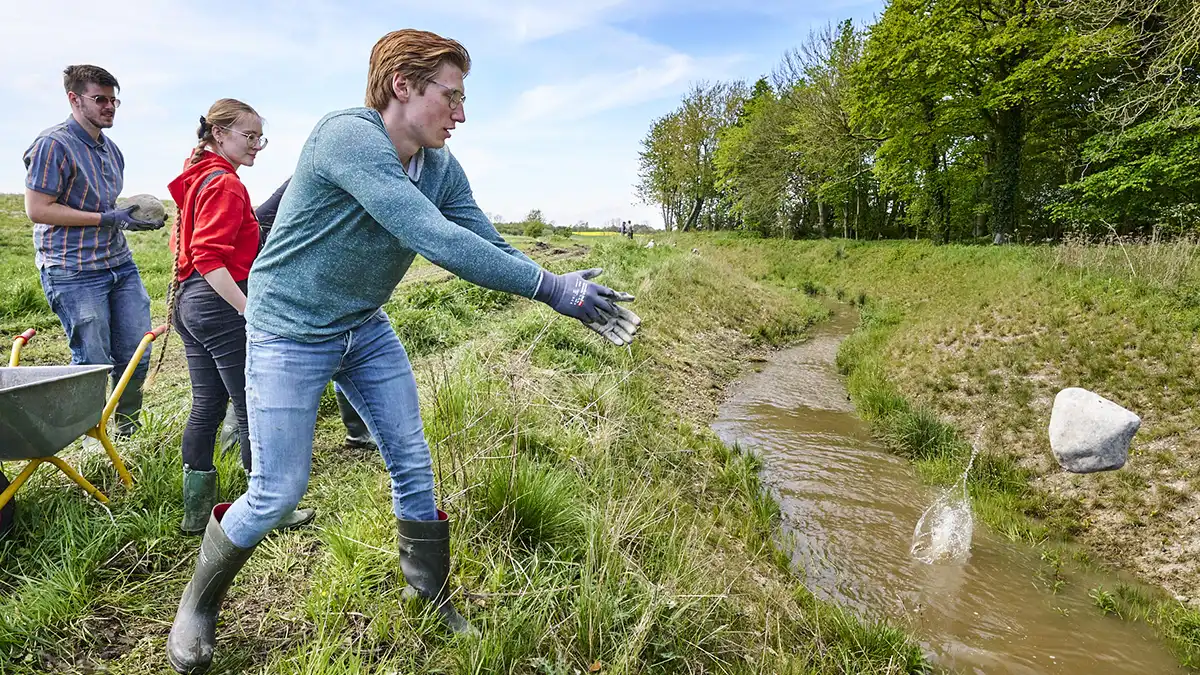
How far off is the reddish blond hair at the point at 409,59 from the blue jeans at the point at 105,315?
3.00m

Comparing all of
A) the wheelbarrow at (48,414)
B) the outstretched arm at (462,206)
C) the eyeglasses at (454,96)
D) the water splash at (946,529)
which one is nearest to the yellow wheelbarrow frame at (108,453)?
the wheelbarrow at (48,414)

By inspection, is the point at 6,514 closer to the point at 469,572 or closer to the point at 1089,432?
the point at 469,572

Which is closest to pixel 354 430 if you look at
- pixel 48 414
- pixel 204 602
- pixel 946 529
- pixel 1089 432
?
pixel 48 414

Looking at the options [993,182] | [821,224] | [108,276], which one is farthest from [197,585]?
[821,224]

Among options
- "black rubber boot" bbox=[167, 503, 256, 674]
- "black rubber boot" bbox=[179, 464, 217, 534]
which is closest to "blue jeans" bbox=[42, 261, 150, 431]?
"black rubber boot" bbox=[179, 464, 217, 534]

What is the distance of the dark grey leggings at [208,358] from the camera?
2623mm

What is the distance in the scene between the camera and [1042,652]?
161 inches

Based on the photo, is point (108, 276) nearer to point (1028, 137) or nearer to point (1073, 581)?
point (1073, 581)

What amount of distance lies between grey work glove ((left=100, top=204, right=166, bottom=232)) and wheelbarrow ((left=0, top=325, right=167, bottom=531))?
1103 millimetres

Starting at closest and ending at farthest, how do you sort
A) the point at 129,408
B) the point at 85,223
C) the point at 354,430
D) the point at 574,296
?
the point at 574,296
the point at 85,223
the point at 129,408
the point at 354,430

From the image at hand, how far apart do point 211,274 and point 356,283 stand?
1.07 m

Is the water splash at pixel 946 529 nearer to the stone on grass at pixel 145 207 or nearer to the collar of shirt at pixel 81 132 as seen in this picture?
the stone on grass at pixel 145 207

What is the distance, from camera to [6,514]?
8.68 feet

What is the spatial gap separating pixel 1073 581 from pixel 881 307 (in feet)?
41.5
